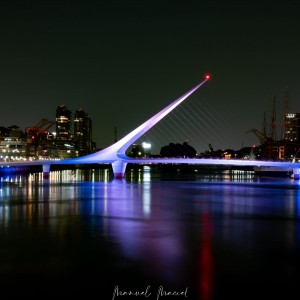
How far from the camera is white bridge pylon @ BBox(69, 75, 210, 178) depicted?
55.8 meters

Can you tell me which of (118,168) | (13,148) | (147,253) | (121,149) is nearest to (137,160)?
(121,149)

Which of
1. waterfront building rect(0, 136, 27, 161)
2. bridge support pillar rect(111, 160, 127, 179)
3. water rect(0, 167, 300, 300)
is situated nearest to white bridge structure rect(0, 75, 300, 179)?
bridge support pillar rect(111, 160, 127, 179)

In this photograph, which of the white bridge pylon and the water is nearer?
the water

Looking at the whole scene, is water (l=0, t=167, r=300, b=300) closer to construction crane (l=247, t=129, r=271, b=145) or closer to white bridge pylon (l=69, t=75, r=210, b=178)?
white bridge pylon (l=69, t=75, r=210, b=178)

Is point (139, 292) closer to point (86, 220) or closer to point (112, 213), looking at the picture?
point (86, 220)

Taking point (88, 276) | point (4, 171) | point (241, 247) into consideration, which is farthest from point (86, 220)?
point (4, 171)

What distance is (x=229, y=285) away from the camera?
34.7ft

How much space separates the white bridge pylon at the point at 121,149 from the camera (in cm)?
5578

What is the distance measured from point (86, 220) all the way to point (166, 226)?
351cm

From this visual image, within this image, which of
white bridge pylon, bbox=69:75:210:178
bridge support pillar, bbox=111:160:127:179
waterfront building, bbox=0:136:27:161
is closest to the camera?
white bridge pylon, bbox=69:75:210:178

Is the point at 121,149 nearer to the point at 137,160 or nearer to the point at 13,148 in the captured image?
the point at 137,160

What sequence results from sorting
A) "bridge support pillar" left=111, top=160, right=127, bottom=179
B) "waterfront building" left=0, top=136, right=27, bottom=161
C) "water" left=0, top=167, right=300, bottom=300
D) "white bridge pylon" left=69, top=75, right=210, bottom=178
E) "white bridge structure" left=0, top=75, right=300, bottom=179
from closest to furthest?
1. "water" left=0, top=167, right=300, bottom=300
2. "white bridge structure" left=0, top=75, right=300, bottom=179
3. "white bridge pylon" left=69, top=75, right=210, bottom=178
4. "bridge support pillar" left=111, top=160, right=127, bottom=179
5. "waterfront building" left=0, top=136, right=27, bottom=161

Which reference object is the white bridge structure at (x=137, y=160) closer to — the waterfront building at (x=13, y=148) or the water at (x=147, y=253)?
the water at (x=147, y=253)

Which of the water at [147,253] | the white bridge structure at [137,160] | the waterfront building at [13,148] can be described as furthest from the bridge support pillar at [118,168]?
the waterfront building at [13,148]
